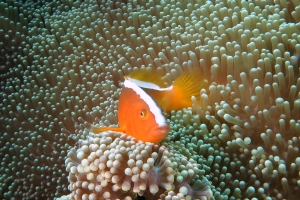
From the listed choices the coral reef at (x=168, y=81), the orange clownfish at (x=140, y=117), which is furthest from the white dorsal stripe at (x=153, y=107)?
the coral reef at (x=168, y=81)

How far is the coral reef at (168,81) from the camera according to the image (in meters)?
1.35

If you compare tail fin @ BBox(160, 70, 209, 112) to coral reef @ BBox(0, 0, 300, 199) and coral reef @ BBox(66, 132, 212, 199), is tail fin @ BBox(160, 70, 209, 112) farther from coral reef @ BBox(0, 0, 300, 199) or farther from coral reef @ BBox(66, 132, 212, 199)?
coral reef @ BBox(66, 132, 212, 199)

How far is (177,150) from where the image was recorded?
4.13 ft

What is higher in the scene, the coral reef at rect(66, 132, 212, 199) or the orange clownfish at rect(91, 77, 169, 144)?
the orange clownfish at rect(91, 77, 169, 144)

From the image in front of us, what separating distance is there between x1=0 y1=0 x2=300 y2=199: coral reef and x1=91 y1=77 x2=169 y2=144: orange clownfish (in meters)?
0.17

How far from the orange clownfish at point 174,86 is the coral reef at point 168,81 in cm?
5

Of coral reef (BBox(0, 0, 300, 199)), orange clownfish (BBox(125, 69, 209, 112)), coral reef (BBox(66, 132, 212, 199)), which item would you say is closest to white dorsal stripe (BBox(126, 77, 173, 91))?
orange clownfish (BBox(125, 69, 209, 112))

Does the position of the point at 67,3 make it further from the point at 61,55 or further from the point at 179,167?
the point at 179,167

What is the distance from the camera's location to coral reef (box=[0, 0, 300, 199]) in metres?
1.35

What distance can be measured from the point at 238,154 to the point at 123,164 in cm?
61

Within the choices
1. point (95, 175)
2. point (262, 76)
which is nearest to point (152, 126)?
point (95, 175)

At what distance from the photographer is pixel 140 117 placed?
114 centimetres

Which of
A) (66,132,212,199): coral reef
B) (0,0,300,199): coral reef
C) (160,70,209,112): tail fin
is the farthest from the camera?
(160,70,209,112): tail fin

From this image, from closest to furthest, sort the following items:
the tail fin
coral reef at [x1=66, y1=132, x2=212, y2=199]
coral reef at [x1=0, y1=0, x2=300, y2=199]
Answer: coral reef at [x1=66, y1=132, x2=212, y2=199] < coral reef at [x1=0, y1=0, x2=300, y2=199] < the tail fin
